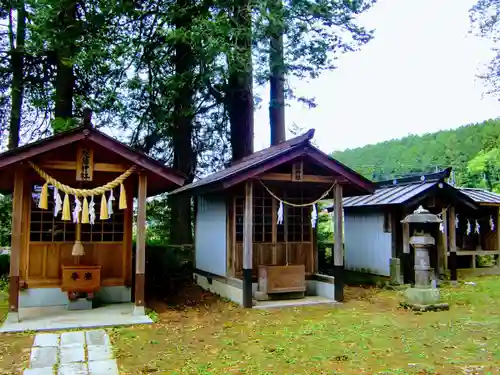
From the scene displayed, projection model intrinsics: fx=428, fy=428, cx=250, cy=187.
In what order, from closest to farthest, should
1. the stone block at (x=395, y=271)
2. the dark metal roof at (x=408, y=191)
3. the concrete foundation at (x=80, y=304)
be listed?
the concrete foundation at (x=80, y=304) → the stone block at (x=395, y=271) → the dark metal roof at (x=408, y=191)

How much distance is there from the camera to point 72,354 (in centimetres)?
596

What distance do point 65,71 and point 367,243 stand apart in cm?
1155

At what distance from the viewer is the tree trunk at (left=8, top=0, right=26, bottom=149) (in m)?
14.5

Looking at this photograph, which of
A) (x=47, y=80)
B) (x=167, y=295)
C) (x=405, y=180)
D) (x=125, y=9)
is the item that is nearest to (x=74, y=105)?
(x=47, y=80)

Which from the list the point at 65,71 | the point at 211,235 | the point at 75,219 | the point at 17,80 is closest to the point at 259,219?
the point at 211,235

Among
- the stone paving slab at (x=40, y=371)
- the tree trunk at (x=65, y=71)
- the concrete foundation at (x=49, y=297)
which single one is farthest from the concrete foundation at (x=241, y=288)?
the tree trunk at (x=65, y=71)

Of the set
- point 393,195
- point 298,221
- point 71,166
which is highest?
point 71,166

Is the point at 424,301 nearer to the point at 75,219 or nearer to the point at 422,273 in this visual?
the point at 422,273

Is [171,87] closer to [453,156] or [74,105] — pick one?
[74,105]

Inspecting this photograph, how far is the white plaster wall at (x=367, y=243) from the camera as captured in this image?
42.4 feet

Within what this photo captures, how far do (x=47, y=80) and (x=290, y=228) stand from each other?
1035 centimetres

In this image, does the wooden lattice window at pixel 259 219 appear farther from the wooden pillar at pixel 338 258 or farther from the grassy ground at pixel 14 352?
the grassy ground at pixel 14 352

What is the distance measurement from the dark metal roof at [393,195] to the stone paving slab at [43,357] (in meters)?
8.69

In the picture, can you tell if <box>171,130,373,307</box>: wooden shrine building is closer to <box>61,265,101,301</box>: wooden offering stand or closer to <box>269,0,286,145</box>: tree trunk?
<box>61,265,101,301</box>: wooden offering stand
